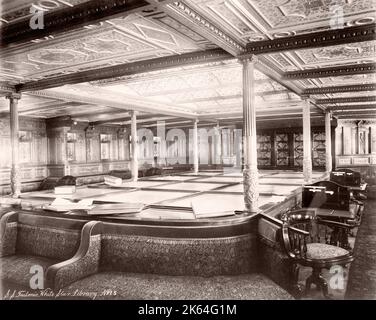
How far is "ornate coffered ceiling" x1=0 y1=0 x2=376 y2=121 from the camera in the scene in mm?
3725

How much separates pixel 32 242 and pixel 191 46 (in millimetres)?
4213

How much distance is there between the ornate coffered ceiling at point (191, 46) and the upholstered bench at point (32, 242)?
2.79 metres

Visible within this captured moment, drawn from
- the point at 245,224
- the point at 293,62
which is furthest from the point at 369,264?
the point at 293,62

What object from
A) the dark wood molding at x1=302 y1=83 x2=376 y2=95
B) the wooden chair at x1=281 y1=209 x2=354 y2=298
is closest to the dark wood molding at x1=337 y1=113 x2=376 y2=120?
the dark wood molding at x1=302 y1=83 x2=376 y2=95

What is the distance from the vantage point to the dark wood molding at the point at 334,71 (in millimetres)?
6336

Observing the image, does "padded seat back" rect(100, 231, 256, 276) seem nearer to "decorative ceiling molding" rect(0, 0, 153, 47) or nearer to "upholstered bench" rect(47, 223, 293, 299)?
"upholstered bench" rect(47, 223, 293, 299)

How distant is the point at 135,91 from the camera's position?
29.6ft

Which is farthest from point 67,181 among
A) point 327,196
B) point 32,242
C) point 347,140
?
point 347,140

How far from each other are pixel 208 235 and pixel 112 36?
3209 millimetres

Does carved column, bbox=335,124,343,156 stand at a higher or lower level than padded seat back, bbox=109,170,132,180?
higher

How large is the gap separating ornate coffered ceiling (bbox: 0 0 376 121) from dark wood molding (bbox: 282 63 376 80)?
0.02 meters

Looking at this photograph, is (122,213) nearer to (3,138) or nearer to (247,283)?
(247,283)

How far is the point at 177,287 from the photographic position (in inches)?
151

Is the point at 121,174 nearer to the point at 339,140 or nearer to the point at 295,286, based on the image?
the point at 339,140
